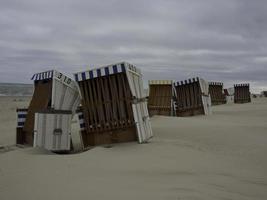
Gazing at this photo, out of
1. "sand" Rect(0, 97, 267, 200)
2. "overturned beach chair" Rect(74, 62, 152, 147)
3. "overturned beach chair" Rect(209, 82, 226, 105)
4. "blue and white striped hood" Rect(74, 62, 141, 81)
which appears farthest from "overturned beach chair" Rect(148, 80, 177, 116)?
"overturned beach chair" Rect(209, 82, 226, 105)

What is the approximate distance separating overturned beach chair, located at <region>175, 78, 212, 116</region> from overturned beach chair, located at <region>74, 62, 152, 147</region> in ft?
33.6

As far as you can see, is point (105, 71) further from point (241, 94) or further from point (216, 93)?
point (241, 94)

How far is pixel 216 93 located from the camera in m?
34.5

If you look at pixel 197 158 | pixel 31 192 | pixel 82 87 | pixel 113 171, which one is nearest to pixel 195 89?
pixel 82 87

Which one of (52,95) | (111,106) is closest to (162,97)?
(111,106)

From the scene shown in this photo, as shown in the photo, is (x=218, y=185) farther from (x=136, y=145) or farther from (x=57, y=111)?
(x=57, y=111)

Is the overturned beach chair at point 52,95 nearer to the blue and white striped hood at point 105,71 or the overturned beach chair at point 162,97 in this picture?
the blue and white striped hood at point 105,71

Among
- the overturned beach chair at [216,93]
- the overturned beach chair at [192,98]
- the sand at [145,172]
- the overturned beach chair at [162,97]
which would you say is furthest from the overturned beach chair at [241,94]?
the sand at [145,172]

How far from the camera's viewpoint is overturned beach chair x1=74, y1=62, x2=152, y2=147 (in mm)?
8297

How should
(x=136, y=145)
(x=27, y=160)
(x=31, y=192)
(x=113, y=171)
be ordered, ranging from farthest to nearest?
(x=136, y=145), (x=27, y=160), (x=113, y=171), (x=31, y=192)

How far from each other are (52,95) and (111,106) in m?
1.48

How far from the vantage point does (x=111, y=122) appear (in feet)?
28.0

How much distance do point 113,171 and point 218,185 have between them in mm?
1728

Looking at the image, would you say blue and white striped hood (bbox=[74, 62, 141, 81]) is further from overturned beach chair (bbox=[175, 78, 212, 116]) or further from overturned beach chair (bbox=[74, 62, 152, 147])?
overturned beach chair (bbox=[175, 78, 212, 116])
